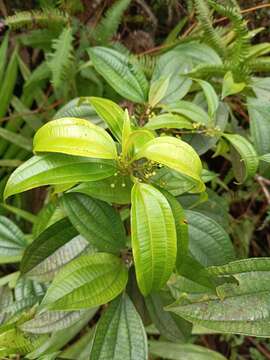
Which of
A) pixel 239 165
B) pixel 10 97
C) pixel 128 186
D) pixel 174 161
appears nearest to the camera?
pixel 174 161

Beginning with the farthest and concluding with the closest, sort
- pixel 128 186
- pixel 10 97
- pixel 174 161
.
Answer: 1. pixel 10 97
2. pixel 128 186
3. pixel 174 161

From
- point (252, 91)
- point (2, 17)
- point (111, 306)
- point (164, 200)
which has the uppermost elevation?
point (2, 17)

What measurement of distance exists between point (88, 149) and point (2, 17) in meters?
0.98

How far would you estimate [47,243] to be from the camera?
0.79 metres

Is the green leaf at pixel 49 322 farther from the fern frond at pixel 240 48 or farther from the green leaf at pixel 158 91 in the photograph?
the fern frond at pixel 240 48

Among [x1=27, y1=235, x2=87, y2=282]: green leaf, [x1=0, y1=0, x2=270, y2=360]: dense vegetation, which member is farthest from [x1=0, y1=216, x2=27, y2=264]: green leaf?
[x1=27, y1=235, x2=87, y2=282]: green leaf

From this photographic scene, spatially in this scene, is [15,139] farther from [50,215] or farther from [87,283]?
[87,283]

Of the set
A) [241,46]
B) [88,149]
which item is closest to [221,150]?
[241,46]

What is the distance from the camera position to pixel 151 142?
0.63m

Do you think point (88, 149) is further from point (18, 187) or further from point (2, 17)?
point (2, 17)

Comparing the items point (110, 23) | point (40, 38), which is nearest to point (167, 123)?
point (110, 23)

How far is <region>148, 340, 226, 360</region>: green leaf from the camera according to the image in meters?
1.06

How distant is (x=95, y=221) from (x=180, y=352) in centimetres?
50

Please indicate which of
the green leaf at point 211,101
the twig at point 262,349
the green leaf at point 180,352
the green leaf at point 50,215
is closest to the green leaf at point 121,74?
the green leaf at point 211,101
